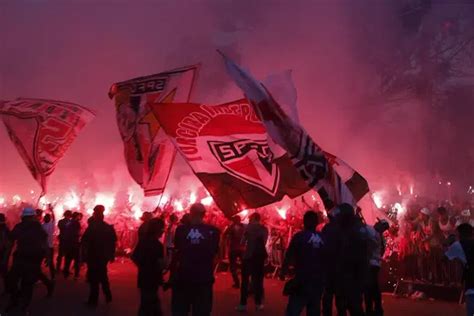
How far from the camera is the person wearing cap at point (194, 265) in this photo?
4.29m

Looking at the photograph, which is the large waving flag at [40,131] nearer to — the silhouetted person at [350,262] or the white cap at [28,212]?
the white cap at [28,212]

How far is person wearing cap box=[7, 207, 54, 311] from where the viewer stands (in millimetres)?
5758

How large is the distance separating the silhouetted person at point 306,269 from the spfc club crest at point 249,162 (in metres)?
2.55

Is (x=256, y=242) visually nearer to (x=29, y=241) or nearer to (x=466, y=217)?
(x=29, y=241)

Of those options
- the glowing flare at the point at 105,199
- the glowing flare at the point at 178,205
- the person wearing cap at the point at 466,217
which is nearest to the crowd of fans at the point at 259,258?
the person wearing cap at the point at 466,217

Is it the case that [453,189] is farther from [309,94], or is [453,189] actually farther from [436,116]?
[309,94]

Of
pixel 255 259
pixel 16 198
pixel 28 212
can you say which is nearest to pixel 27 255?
pixel 28 212

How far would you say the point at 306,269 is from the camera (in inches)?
182

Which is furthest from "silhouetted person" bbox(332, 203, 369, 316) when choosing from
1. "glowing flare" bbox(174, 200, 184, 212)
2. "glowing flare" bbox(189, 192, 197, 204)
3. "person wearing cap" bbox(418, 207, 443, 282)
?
"glowing flare" bbox(174, 200, 184, 212)

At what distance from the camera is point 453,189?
63.2 ft

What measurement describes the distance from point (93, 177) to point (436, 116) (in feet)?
50.4

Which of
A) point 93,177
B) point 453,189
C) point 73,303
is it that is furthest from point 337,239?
point 93,177

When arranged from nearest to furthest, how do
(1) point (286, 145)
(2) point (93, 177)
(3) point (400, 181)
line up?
(1) point (286, 145) < (3) point (400, 181) < (2) point (93, 177)

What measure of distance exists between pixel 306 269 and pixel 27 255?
333 centimetres
